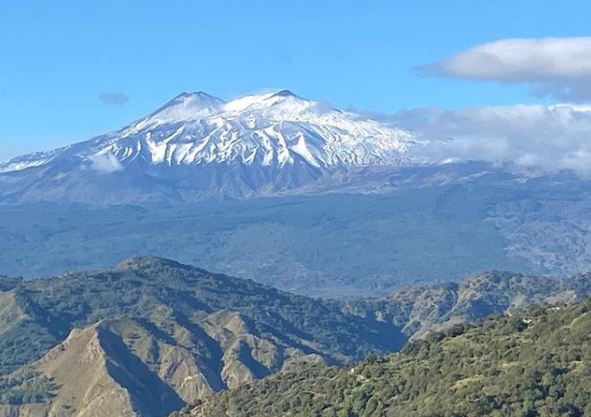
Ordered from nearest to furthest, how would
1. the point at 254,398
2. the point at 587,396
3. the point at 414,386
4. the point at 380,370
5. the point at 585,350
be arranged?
the point at 587,396 < the point at 585,350 < the point at 414,386 < the point at 380,370 < the point at 254,398

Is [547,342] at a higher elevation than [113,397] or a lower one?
higher

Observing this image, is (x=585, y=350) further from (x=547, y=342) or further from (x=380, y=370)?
(x=380, y=370)

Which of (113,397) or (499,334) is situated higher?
(499,334)

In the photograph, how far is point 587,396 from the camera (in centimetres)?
9531

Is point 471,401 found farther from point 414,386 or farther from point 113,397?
point 113,397

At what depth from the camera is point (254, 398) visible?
130 m

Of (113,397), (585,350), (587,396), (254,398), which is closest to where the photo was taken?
(587,396)

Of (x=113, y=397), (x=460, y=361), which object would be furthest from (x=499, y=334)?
(x=113, y=397)

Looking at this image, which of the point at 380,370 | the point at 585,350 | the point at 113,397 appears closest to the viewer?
the point at 585,350

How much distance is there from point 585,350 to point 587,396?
819 centimetres

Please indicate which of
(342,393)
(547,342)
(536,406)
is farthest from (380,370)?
(536,406)

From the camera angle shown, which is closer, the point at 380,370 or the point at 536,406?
the point at 536,406

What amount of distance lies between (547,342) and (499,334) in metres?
9.14

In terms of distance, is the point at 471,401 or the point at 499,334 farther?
the point at 499,334
